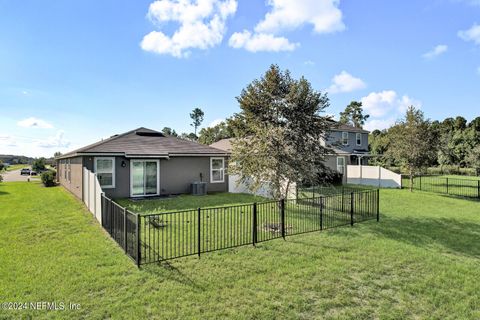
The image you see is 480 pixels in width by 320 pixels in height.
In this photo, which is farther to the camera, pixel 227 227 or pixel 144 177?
pixel 144 177

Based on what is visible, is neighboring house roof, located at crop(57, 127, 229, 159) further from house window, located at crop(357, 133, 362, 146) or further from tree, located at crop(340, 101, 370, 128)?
tree, located at crop(340, 101, 370, 128)

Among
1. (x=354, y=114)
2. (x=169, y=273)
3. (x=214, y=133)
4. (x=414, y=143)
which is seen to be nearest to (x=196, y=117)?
(x=214, y=133)

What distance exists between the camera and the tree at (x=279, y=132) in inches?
342

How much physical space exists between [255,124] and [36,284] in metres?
7.27

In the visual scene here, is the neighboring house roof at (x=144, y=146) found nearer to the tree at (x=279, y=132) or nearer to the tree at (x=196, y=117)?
the tree at (x=279, y=132)

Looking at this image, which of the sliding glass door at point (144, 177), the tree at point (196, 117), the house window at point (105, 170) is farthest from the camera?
the tree at point (196, 117)

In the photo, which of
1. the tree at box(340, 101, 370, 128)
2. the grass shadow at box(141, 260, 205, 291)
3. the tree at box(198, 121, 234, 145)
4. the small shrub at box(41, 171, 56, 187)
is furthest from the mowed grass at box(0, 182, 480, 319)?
the tree at box(340, 101, 370, 128)

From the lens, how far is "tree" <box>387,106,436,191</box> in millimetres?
17283

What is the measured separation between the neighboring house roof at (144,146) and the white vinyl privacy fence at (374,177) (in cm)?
1229

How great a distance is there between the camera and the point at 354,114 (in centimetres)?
5291

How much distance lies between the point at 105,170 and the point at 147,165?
2.06 m

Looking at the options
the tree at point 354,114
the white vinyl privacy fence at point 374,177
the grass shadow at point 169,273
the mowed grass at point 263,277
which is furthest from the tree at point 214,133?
the grass shadow at point 169,273

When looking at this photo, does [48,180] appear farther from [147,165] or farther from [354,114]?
[354,114]

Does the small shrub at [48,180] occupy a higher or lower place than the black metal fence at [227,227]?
higher
